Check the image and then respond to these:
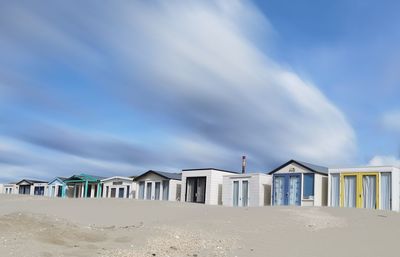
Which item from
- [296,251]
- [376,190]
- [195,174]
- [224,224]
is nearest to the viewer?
[296,251]

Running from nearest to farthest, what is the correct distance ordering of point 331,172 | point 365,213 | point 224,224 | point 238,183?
1. point 224,224
2. point 365,213
3. point 331,172
4. point 238,183

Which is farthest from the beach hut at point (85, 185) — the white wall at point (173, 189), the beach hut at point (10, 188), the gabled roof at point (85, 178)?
the beach hut at point (10, 188)

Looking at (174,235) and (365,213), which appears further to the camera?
(365,213)

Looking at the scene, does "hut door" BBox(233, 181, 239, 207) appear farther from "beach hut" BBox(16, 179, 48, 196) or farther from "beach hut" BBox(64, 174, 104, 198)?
"beach hut" BBox(16, 179, 48, 196)

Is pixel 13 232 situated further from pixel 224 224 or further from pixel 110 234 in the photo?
pixel 224 224

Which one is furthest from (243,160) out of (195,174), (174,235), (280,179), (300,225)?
(174,235)

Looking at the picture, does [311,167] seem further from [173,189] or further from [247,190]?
[173,189]

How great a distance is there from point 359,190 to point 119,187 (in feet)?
81.0

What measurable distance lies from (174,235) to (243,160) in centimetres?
3013

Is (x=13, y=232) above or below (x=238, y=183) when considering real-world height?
below

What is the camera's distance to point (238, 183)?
113 feet

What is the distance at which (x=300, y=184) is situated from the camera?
3067cm

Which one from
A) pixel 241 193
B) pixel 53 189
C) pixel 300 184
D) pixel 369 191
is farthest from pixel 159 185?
pixel 53 189

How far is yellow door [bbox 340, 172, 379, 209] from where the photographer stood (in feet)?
91.0
